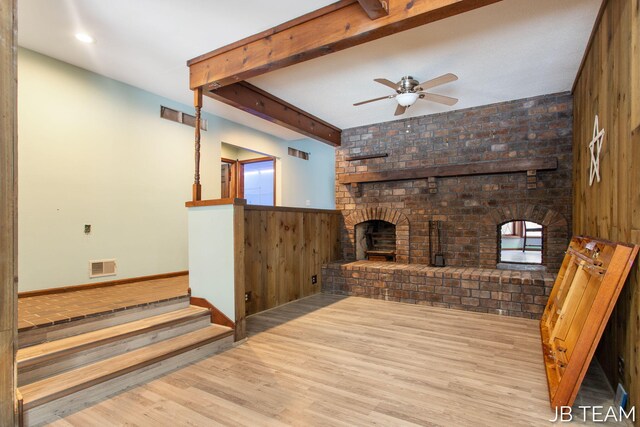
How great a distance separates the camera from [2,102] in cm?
160

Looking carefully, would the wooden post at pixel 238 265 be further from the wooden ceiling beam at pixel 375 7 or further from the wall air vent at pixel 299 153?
the wall air vent at pixel 299 153

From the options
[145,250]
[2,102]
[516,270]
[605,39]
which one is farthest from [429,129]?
[2,102]

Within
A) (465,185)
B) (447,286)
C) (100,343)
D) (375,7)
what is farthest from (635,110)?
(100,343)

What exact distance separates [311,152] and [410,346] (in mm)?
5043

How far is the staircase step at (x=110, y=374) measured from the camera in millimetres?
1868

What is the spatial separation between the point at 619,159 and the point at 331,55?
2.38 metres

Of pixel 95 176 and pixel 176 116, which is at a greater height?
pixel 176 116

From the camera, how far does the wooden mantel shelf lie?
4.06 metres

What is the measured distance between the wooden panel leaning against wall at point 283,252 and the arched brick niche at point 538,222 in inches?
87.3

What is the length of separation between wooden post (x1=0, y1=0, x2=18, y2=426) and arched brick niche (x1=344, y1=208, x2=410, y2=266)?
431 centimetres

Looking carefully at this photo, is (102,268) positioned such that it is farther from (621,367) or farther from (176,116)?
(621,367)

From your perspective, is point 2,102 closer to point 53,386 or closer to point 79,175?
point 53,386

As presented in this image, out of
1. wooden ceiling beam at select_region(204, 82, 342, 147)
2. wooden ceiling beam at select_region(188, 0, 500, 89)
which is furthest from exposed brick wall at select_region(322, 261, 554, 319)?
wooden ceiling beam at select_region(188, 0, 500, 89)

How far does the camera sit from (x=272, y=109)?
Result: 4250 mm
